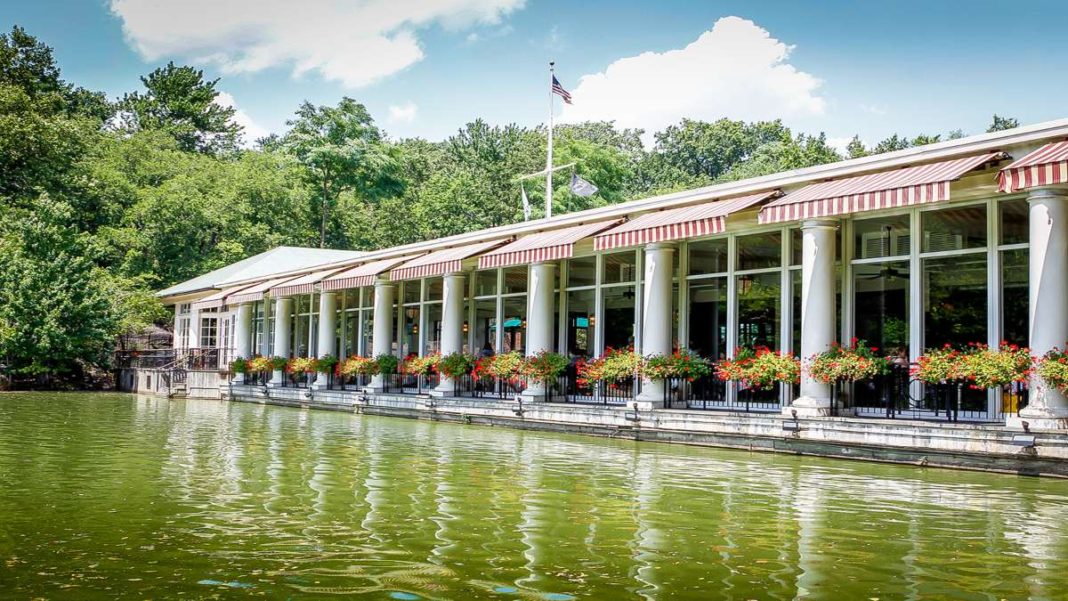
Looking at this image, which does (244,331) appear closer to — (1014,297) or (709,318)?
(709,318)

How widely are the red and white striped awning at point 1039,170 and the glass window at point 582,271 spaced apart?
33.7 ft

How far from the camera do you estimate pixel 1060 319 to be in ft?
39.9

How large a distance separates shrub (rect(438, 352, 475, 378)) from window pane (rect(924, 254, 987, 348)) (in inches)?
417

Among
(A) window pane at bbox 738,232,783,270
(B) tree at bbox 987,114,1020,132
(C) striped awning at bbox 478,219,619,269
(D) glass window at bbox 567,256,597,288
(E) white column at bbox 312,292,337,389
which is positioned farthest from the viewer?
(B) tree at bbox 987,114,1020,132

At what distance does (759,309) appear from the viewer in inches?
682

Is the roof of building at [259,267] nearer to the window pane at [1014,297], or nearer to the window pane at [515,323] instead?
the window pane at [515,323]

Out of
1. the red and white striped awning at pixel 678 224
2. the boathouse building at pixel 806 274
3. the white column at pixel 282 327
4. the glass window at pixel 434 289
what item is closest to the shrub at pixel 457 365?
the boathouse building at pixel 806 274

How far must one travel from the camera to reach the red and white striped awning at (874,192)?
1280 cm

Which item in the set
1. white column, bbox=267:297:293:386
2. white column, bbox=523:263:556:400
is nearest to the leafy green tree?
white column, bbox=267:297:293:386

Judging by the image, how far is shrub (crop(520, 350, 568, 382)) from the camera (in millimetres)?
19797

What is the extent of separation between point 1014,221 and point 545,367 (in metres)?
9.03

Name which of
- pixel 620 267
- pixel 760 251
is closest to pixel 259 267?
pixel 620 267

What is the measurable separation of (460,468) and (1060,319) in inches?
289

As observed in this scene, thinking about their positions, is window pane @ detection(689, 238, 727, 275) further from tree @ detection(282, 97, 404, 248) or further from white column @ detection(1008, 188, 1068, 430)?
tree @ detection(282, 97, 404, 248)
